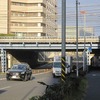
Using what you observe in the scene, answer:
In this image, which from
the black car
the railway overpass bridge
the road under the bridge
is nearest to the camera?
the black car

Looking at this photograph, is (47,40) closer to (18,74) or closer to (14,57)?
(14,57)

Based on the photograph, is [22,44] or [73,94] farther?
[22,44]

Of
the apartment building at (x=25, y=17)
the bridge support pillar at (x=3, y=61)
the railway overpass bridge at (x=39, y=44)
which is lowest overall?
the bridge support pillar at (x=3, y=61)

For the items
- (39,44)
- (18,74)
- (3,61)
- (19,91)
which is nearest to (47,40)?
(39,44)

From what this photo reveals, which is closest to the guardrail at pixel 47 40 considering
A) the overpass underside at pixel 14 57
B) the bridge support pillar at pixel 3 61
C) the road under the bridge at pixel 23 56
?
the bridge support pillar at pixel 3 61

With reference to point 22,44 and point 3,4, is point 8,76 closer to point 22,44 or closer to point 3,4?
point 22,44

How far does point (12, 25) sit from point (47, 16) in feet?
54.6

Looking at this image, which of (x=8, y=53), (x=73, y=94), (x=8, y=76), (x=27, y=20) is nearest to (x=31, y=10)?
(x=27, y=20)

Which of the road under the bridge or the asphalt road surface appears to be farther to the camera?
the road under the bridge

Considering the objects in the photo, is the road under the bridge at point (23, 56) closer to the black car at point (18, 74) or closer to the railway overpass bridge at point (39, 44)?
the railway overpass bridge at point (39, 44)

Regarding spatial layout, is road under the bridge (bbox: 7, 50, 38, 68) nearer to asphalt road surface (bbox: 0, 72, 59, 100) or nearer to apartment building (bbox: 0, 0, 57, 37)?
apartment building (bbox: 0, 0, 57, 37)

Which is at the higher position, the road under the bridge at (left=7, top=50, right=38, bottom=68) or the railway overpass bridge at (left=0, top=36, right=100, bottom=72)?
the railway overpass bridge at (left=0, top=36, right=100, bottom=72)

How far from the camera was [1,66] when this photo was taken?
7750 centimetres

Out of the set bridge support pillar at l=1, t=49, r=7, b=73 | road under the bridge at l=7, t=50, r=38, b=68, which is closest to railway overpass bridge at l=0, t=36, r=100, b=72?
bridge support pillar at l=1, t=49, r=7, b=73
